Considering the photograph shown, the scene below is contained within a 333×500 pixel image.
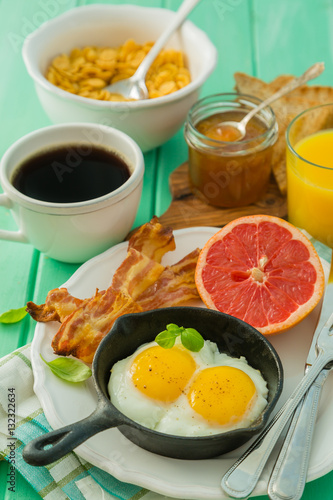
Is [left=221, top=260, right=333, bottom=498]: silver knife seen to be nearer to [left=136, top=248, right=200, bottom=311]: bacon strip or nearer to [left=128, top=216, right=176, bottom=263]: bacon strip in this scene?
[left=136, top=248, right=200, bottom=311]: bacon strip

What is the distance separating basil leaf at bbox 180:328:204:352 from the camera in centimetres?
183

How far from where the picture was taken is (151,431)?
158 cm

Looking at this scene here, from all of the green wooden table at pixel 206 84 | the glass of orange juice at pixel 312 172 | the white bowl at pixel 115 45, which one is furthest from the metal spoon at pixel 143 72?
the glass of orange juice at pixel 312 172

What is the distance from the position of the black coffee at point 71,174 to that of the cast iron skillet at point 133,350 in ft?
2.29

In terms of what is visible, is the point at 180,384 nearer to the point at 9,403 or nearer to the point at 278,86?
the point at 9,403

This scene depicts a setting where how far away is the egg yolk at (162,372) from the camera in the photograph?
1.74 meters

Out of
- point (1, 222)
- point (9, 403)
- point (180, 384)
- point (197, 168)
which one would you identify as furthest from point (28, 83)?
point (180, 384)

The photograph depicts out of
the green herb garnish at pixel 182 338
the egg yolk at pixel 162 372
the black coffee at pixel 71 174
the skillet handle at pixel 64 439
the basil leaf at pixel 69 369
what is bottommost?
the basil leaf at pixel 69 369

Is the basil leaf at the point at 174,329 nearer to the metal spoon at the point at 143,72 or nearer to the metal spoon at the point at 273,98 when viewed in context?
the metal spoon at the point at 273,98

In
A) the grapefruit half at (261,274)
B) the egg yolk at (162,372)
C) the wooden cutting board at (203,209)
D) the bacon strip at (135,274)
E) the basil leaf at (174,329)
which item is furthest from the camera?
the wooden cutting board at (203,209)

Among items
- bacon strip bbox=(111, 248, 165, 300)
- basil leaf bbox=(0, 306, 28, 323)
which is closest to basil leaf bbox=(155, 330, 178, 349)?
bacon strip bbox=(111, 248, 165, 300)

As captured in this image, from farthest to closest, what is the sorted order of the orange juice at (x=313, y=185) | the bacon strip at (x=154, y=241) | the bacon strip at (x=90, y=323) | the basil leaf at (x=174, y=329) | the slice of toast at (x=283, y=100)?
the slice of toast at (x=283, y=100)
the orange juice at (x=313, y=185)
the bacon strip at (x=154, y=241)
the bacon strip at (x=90, y=323)
the basil leaf at (x=174, y=329)

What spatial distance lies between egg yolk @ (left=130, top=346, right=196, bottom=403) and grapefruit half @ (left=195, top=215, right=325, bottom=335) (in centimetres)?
33

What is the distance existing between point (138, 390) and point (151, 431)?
0.19 metres
